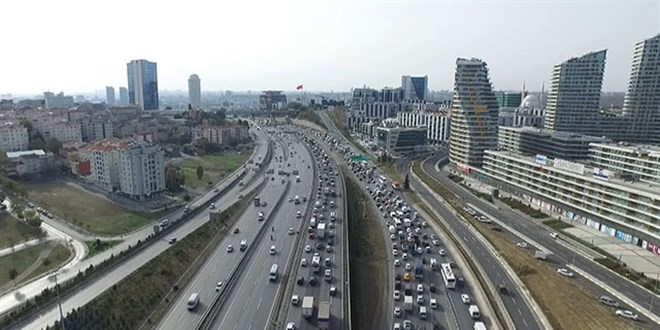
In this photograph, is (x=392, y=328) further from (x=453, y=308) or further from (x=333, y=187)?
(x=333, y=187)

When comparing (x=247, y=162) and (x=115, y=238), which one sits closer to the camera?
(x=115, y=238)

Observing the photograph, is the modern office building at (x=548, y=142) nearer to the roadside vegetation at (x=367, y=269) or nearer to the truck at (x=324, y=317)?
the roadside vegetation at (x=367, y=269)

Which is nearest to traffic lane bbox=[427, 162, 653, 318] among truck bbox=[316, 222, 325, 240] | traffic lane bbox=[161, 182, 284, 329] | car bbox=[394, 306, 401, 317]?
car bbox=[394, 306, 401, 317]

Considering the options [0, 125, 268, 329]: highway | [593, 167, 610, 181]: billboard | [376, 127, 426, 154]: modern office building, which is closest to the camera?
[0, 125, 268, 329]: highway

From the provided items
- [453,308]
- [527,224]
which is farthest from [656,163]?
[453,308]

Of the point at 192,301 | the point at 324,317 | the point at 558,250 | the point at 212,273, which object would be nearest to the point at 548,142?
the point at 558,250

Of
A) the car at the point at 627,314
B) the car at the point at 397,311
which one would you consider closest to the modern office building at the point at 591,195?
the car at the point at 627,314

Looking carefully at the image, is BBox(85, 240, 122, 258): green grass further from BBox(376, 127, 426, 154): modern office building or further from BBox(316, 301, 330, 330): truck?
BBox(376, 127, 426, 154): modern office building
